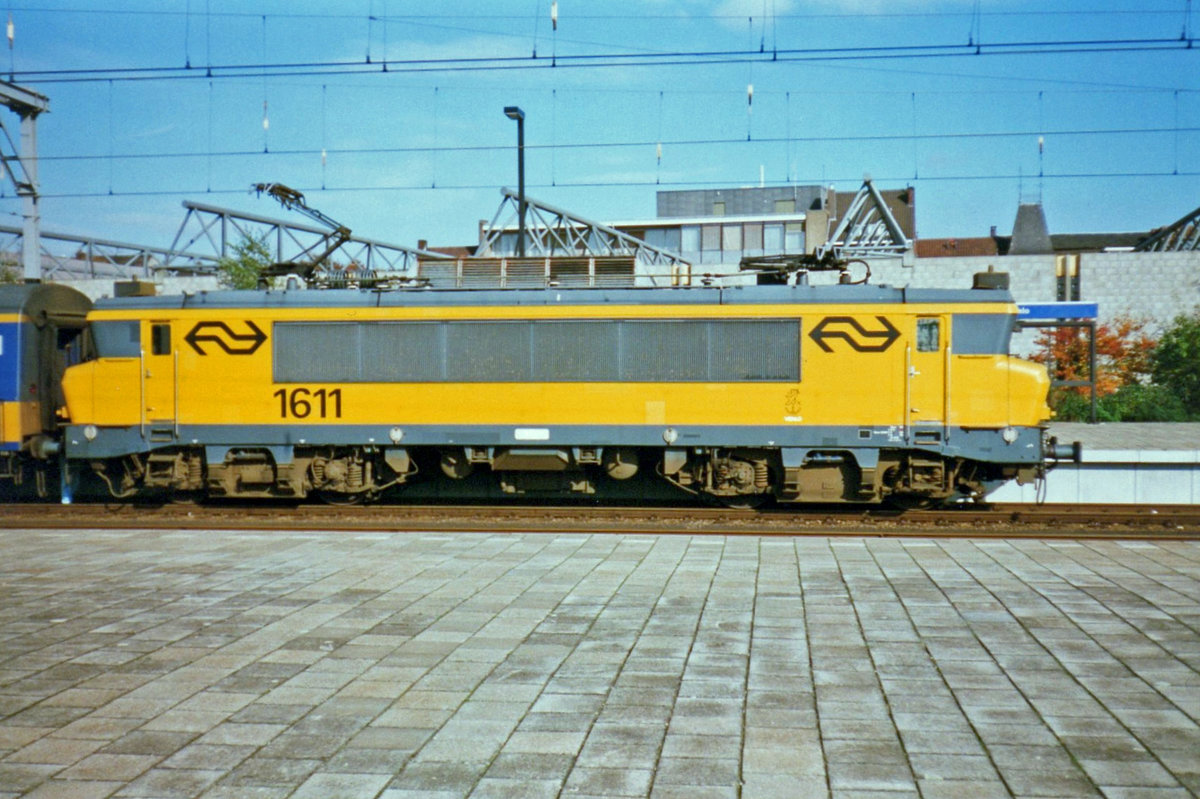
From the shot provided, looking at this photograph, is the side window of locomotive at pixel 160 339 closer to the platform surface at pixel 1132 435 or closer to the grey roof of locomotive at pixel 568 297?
the grey roof of locomotive at pixel 568 297

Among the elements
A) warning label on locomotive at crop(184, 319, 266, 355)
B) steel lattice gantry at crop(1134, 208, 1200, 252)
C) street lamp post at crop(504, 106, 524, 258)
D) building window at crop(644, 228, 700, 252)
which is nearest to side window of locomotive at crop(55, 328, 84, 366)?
warning label on locomotive at crop(184, 319, 266, 355)

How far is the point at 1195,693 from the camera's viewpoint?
6441mm

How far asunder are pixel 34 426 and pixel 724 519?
1116 cm

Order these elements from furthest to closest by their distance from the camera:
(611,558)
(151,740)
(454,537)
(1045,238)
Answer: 1. (1045,238)
2. (454,537)
3. (611,558)
4. (151,740)

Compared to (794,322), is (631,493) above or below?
below

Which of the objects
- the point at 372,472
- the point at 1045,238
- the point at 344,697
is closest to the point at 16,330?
the point at 372,472

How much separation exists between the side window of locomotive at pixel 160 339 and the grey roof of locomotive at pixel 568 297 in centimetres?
31

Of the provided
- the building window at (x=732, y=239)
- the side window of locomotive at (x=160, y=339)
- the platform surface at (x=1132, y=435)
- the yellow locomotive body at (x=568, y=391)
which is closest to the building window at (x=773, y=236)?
the building window at (x=732, y=239)

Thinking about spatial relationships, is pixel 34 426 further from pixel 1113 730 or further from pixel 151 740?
pixel 1113 730

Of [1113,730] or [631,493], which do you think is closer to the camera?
[1113,730]

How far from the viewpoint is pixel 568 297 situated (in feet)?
48.9

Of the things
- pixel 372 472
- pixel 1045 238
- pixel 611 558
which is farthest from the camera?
pixel 1045 238

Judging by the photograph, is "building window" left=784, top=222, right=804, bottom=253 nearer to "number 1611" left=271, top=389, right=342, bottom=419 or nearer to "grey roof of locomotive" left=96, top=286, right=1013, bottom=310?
"grey roof of locomotive" left=96, top=286, right=1013, bottom=310

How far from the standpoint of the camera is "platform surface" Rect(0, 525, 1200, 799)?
5215mm
